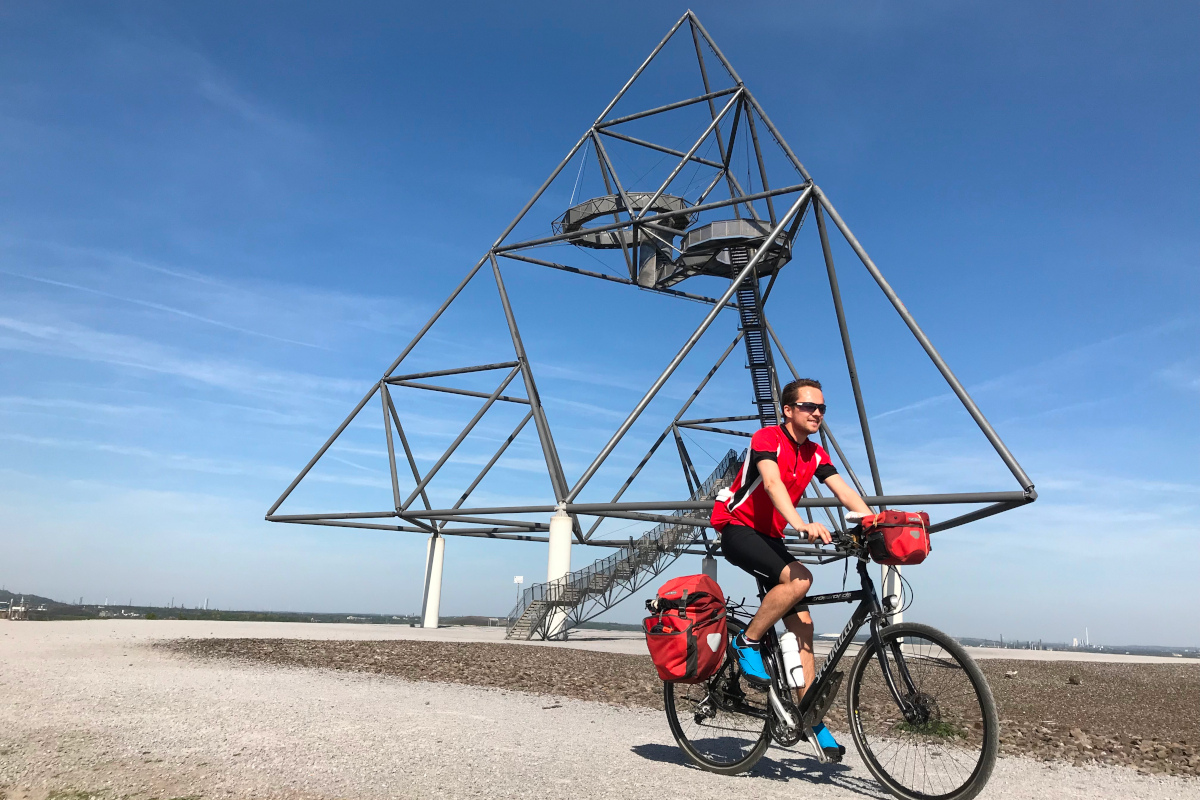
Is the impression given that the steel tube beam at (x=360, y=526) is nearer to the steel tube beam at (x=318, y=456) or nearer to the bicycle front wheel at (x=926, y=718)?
the steel tube beam at (x=318, y=456)

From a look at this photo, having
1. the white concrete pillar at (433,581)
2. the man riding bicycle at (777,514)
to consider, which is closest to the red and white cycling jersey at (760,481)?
the man riding bicycle at (777,514)

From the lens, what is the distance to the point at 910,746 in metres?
3.82

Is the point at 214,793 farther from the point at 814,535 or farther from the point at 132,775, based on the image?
the point at 814,535

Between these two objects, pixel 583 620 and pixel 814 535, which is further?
pixel 583 620

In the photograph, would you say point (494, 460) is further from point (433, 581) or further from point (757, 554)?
point (757, 554)

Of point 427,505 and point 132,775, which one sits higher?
point 427,505

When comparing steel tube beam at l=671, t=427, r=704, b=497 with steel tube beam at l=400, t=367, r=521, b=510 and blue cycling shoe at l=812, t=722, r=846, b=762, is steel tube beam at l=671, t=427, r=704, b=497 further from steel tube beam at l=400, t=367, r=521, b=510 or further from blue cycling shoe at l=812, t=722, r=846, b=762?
blue cycling shoe at l=812, t=722, r=846, b=762

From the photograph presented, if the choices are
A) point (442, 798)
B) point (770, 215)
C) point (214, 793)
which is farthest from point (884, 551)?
A: point (770, 215)

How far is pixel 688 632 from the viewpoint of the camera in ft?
13.5

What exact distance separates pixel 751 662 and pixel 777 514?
0.81 m

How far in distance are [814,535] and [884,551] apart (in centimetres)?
33

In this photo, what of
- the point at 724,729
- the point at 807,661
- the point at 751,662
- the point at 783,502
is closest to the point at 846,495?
the point at 783,502

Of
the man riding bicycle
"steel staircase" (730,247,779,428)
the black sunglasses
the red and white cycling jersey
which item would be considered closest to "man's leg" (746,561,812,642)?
the man riding bicycle

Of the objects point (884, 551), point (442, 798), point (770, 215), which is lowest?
point (442, 798)
